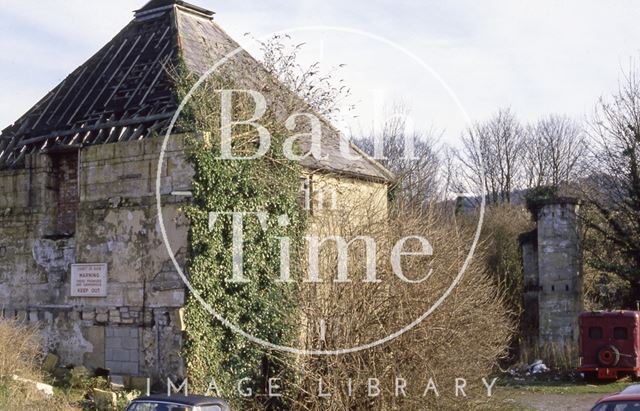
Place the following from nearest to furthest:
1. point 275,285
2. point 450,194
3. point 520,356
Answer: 1. point 275,285
2. point 520,356
3. point 450,194

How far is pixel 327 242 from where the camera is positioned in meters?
13.6

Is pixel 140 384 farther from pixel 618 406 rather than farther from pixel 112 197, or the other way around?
pixel 618 406


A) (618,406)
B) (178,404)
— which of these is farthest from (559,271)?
(178,404)

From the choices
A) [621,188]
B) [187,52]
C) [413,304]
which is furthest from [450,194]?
[413,304]

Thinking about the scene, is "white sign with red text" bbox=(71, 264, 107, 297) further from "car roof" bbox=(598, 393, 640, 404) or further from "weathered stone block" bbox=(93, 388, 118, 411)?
"car roof" bbox=(598, 393, 640, 404)

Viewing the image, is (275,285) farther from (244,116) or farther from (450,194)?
(450,194)

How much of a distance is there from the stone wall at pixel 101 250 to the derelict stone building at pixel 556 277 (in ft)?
51.0

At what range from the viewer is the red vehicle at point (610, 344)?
22.3 metres

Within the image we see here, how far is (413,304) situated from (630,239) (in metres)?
17.4

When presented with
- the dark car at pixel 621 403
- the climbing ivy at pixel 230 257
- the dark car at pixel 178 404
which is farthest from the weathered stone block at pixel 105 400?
the dark car at pixel 621 403

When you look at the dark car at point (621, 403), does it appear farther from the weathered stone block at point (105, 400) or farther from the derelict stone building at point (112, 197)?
the weathered stone block at point (105, 400)

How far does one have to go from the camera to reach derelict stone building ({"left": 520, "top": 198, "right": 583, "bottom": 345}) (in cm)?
2569

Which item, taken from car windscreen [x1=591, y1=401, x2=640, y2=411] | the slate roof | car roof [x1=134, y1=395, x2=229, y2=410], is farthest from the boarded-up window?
car windscreen [x1=591, y1=401, x2=640, y2=411]

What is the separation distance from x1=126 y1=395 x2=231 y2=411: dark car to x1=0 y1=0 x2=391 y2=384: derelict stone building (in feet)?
11.0
